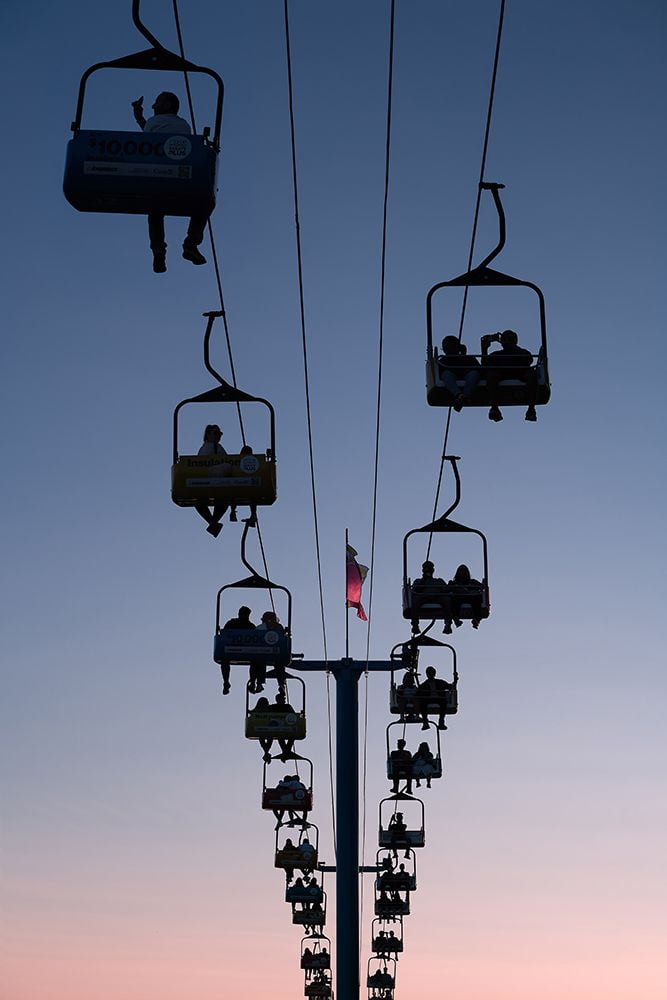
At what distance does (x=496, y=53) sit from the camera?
11.7m

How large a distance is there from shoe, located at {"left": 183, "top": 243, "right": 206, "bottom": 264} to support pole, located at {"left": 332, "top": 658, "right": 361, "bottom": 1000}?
33.1m

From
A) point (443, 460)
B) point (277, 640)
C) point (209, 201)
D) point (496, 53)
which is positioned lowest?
point (209, 201)

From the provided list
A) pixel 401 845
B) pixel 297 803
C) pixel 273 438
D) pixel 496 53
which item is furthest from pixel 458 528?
pixel 401 845

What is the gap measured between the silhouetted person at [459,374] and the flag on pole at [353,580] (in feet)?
85.4

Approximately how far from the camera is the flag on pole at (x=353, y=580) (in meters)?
42.8

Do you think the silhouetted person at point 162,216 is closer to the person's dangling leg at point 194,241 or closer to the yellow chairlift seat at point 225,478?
the person's dangling leg at point 194,241

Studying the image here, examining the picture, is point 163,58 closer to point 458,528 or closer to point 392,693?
point 458,528

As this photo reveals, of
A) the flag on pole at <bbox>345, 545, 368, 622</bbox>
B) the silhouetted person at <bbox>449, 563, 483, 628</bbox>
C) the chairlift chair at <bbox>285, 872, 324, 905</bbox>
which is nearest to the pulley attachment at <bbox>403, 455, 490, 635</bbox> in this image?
the silhouetted person at <bbox>449, 563, 483, 628</bbox>

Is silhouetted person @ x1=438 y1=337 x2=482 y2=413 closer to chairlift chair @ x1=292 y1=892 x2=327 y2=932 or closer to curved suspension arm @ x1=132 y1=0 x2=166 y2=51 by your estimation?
curved suspension arm @ x1=132 y1=0 x2=166 y2=51

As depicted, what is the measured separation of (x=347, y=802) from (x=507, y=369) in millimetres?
32211

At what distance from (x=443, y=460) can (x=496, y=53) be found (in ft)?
42.7

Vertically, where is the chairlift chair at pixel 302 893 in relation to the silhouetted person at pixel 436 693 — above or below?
above

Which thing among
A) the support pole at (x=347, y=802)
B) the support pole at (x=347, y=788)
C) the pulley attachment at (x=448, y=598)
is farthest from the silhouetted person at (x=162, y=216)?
the support pole at (x=347, y=802)

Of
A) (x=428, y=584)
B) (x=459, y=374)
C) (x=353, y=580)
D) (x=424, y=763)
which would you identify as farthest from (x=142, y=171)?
(x=353, y=580)
